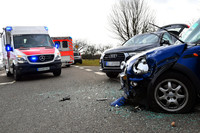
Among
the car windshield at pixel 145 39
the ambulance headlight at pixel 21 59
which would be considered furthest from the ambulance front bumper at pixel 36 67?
the car windshield at pixel 145 39

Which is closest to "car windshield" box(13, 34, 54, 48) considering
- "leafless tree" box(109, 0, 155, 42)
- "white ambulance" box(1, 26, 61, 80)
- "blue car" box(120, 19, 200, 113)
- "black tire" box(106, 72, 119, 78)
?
"white ambulance" box(1, 26, 61, 80)

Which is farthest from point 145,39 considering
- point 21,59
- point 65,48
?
point 65,48

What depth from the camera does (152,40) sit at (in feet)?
23.0

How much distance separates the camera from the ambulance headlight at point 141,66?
335 cm

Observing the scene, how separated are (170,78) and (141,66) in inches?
19.4

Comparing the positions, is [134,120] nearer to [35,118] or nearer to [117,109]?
[117,109]

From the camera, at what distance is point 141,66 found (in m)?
3.43

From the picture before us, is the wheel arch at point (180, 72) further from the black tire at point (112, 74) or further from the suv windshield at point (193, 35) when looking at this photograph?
the black tire at point (112, 74)

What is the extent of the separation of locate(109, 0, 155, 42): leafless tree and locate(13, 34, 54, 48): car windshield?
65.6 ft

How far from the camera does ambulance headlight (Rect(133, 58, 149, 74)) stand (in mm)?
3351

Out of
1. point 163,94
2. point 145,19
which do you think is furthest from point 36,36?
point 145,19

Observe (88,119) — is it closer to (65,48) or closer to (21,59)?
(21,59)

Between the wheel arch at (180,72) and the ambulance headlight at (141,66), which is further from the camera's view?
the ambulance headlight at (141,66)

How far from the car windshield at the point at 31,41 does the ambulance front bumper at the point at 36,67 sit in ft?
3.83
